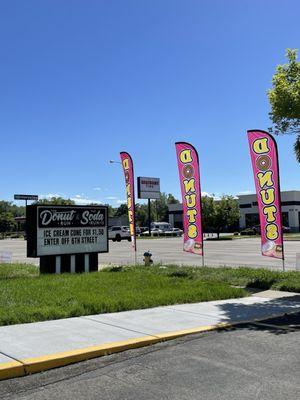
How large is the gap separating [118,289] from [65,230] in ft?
17.5

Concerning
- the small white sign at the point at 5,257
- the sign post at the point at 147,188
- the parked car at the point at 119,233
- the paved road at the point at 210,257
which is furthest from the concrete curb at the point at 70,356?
the sign post at the point at 147,188

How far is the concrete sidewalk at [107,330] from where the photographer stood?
6234 mm

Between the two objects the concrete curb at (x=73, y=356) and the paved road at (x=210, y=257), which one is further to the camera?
the paved road at (x=210, y=257)

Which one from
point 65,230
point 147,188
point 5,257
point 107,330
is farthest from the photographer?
point 147,188

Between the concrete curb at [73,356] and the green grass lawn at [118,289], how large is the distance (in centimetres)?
218

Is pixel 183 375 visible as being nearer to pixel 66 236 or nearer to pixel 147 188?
pixel 66 236

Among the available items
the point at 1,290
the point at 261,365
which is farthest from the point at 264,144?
the point at 261,365

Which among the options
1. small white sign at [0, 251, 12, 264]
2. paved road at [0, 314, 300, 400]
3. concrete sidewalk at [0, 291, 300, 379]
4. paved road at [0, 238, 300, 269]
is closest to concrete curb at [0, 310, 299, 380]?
concrete sidewalk at [0, 291, 300, 379]

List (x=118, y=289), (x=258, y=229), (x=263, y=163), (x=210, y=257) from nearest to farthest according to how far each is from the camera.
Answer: (x=118, y=289)
(x=263, y=163)
(x=210, y=257)
(x=258, y=229)

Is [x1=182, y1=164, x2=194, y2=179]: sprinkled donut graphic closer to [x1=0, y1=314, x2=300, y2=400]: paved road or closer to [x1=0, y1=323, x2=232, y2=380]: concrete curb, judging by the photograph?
[x1=0, y1=323, x2=232, y2=380]: concrete curb

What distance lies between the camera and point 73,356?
635cm

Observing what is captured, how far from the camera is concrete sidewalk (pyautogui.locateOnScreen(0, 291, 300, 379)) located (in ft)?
20.5

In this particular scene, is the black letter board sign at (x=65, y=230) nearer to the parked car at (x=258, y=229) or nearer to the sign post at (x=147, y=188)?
the parked car at (x=258, y=229)

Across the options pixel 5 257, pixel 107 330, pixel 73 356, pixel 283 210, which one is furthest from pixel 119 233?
pixel 73 356
